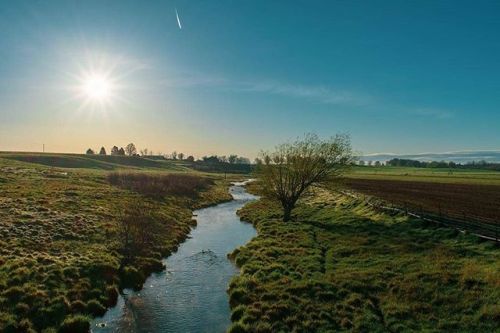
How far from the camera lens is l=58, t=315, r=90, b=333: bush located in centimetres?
2003

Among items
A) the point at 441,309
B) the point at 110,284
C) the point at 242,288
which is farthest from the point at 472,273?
the point at 110,284

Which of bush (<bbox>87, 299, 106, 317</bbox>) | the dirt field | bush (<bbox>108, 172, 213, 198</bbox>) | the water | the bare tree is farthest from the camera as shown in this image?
bush (<bbox>108, 172, 213, 198</bbox>)

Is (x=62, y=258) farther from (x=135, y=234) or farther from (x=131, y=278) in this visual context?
(x=135, y=234)

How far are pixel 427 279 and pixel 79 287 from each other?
2265 cm

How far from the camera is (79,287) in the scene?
81.5ft

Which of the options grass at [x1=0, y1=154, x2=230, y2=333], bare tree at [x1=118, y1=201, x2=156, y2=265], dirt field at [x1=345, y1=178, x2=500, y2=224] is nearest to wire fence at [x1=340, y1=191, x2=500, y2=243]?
dirt field at [x1=345, y1=178, x2=500, y2=224]

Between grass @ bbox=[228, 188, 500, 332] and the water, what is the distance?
1308mm

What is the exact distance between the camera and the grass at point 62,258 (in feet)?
69.1

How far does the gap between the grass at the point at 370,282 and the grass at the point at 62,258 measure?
27.6 ft

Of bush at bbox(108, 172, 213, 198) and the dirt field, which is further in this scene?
bush at bbox(108, 172, 213, 198)

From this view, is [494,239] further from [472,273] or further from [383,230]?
[383,230]

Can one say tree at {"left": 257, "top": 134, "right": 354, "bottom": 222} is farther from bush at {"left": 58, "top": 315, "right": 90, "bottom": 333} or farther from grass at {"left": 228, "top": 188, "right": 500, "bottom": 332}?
bush at {"left": 58, "top": 315, "right": 90, "bottom": 333}

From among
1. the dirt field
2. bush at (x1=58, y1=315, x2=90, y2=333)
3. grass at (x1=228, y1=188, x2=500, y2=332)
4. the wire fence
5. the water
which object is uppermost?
the wire fence

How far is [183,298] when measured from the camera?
84.0 feet
